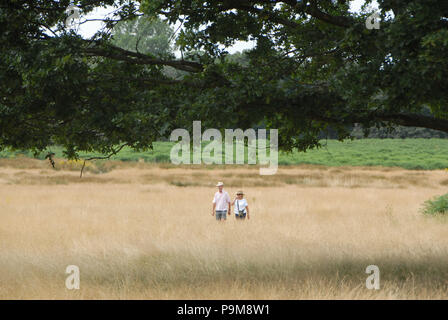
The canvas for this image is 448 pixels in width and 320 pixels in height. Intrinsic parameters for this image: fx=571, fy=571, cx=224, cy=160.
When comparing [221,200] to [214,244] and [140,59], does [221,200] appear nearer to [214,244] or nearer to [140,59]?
[214,244]

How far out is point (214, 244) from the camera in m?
14.2

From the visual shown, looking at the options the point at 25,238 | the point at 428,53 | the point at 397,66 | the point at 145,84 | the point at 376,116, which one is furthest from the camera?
the point at 25,238

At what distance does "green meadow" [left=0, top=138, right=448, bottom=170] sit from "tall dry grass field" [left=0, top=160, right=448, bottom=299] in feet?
67.1

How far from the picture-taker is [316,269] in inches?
460

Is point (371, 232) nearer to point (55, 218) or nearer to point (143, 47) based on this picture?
point (55, 218)

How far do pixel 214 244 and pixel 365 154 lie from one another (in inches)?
1945

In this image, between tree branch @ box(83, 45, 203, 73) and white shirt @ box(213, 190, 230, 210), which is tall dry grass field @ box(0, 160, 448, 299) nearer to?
white shirt @ box(213, 190, 230, 210)

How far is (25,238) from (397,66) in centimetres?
1260

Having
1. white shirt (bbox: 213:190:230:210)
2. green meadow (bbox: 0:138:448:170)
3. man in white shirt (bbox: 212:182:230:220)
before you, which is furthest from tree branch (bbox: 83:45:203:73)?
green meadow (bbox: 0:138:448:170)

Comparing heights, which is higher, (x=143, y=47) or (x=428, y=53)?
(x=143, y=47)

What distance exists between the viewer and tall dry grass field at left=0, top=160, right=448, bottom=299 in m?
10.5

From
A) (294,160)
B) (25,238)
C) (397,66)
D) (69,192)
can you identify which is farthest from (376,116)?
(294,160)

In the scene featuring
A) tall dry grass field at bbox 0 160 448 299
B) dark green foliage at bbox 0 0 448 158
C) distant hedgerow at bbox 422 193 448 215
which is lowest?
tall dry grass field at bbox 0 160 448 299

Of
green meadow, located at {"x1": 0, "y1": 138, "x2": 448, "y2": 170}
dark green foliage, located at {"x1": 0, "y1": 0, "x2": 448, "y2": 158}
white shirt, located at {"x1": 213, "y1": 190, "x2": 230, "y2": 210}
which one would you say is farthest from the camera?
green meadow, located at {"x1": 0, "y1": 138, "x2": 448, "y2": 170}
